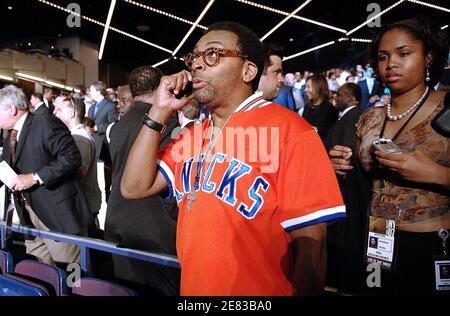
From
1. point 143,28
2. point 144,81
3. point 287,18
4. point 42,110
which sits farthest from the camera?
point 143,28

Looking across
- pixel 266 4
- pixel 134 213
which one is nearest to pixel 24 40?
pixel 266 4

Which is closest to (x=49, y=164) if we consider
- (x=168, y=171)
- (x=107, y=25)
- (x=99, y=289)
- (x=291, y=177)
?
(x=99, y=289)

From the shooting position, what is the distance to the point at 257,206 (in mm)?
1229

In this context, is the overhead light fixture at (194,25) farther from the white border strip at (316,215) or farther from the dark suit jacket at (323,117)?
the white border strip at (316,215)

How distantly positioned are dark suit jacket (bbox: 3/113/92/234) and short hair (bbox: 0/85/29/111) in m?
0.13

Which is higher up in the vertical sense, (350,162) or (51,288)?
(350,162)

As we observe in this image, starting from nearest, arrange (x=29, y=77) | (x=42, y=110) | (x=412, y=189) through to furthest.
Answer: (x=412, y=189) → (x=42, y=110) → (x=29, y=77)

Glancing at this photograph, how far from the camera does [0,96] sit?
127 inches

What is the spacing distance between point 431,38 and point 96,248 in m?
2.00

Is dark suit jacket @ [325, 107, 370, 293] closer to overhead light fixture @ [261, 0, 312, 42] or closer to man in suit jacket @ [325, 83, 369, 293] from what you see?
man in suit jacket @ [325, 83, 369, 293]

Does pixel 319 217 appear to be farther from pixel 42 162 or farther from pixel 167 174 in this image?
pixel 42 162

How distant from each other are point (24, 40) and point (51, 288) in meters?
16.6

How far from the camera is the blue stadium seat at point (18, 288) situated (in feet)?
6.09
